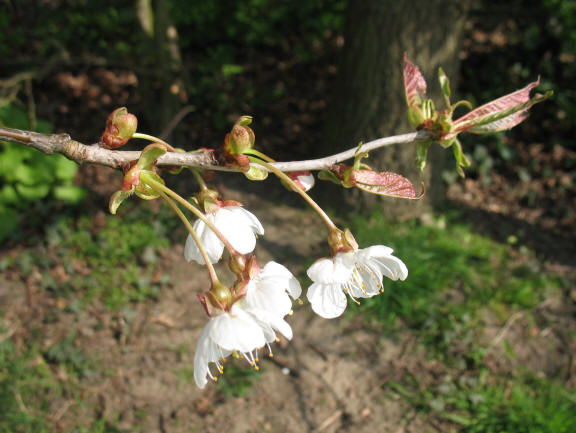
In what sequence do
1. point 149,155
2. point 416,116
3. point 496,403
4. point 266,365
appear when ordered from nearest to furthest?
1. point 149,155
2. point 416,116
3. point 496,403
4. point 266,365

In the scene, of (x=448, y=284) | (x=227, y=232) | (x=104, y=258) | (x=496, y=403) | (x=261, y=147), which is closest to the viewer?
(x=227, y=232)

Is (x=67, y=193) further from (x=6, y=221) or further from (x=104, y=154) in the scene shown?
(x=104, y=154)

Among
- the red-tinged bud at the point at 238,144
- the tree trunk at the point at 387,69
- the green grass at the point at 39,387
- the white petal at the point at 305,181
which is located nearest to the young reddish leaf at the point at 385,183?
the white petal at the point at 305,181

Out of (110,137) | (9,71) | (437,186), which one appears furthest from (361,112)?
(9,71)

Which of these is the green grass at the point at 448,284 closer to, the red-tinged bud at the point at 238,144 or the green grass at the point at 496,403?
the green grass at the point at 496,403

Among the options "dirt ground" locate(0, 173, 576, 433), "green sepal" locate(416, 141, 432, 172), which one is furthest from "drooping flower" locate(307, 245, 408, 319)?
"dirt ground" locate(0, 173, 576, 433)

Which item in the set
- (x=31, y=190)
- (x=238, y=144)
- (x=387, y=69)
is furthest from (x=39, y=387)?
(x=387, y=69)

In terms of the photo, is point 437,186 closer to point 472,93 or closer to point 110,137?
point 472,93

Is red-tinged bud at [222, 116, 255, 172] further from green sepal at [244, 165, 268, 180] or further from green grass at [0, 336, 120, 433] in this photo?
green grass at [0, 336, 120, 433]
